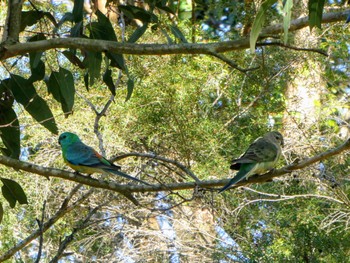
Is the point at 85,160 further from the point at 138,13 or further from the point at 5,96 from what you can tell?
the point at 138,13

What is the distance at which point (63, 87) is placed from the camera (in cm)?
386

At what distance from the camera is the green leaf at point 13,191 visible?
12.7 feet

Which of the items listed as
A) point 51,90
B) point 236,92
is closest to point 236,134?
point 236,92

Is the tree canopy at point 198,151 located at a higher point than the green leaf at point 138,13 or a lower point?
higher

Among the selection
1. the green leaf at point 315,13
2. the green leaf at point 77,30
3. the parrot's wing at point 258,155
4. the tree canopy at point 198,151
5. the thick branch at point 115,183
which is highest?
the tree canopy at point 198,151

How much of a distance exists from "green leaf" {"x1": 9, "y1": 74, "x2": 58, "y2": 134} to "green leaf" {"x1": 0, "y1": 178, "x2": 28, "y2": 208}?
1.21ft

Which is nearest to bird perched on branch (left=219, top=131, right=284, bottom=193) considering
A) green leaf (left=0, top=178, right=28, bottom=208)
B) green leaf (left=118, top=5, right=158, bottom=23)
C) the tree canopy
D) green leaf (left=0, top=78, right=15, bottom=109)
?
green leaf (left=118, top=5, right=158, bottom=23)

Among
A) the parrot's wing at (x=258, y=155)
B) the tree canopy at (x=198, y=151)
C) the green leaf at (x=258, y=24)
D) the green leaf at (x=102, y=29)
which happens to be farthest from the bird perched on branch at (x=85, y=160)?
the tree canopy at (x=198, y=151)

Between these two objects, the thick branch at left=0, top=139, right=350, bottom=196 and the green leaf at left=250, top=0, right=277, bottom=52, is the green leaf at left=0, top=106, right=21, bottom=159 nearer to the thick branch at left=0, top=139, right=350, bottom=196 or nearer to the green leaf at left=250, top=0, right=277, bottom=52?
the thick branch at left=0, top=139, right=350, bottom=196

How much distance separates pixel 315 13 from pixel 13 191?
73.5 inches

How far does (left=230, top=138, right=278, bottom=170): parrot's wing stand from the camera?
4.17 metres

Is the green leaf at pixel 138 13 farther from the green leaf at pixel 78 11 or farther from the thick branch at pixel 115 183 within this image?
the thick branch at pixel 115 183

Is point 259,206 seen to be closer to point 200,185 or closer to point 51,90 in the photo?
point 51,90

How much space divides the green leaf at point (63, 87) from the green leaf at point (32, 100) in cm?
9
